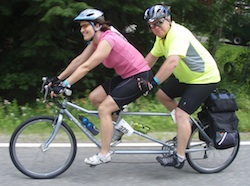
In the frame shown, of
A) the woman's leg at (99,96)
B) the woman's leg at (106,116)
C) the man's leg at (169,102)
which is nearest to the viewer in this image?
the woman's leg at (106,116)

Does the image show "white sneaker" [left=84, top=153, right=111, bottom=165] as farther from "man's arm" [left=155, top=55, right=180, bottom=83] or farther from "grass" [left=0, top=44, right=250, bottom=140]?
"man's arm" [left=155, top=55, right=180, bottom=83]

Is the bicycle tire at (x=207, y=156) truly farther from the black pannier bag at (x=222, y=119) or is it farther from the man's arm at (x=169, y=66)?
the man's arm at (x=169, y=66)

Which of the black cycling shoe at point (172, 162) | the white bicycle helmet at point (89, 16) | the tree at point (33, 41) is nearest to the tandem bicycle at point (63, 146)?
the black cycling shoe at point (172, 162)

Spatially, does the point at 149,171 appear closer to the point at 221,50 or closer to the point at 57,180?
the point at 57,180

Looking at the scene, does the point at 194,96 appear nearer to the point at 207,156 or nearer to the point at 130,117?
the point at 207,156

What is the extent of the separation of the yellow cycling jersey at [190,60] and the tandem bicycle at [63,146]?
1.66 ft

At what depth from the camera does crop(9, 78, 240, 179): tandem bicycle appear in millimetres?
4711

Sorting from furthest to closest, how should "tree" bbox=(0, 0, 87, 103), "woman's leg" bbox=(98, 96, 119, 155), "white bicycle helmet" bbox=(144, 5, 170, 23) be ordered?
"tree" bbox=(0, 0, 87, 103) < "woman's leg" bbox=(98, 96, 119, 155) < "white bicycle helmet" bbox=(144, 5, 170, 23)

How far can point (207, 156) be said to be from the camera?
16.9 feet

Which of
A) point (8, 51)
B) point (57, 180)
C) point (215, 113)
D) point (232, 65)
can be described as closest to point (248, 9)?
point (232, 65)

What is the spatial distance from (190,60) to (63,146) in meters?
1.76

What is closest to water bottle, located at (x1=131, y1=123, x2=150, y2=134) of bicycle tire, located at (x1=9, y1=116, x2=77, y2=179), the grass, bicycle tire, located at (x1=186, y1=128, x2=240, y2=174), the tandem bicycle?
the tandem bicycle

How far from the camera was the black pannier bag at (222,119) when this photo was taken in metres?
4.81

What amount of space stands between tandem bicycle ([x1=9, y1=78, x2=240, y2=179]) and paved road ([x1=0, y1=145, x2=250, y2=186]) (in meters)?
0.11
